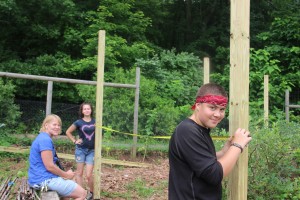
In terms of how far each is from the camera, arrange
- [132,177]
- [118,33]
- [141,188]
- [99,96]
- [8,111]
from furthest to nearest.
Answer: [118,33] → [8,111] → [132,177] → [141,188] → [99,96]

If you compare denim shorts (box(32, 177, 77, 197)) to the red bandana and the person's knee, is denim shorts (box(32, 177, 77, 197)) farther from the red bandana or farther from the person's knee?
A: the red bandana

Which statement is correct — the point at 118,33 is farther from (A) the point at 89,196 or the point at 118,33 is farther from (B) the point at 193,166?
(B) the point at 193,166

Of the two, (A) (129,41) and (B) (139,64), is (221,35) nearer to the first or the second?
(A) (129,41)

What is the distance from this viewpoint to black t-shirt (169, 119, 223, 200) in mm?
2137

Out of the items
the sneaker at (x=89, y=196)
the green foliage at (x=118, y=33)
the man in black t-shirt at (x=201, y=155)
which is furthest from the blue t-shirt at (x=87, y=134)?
the green foliage at (x=118, y=33)

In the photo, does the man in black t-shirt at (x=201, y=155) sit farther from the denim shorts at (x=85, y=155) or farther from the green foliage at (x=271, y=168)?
the denim shorts at (x=85, y=155)

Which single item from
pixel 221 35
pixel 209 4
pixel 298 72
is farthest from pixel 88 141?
pixel 209 4

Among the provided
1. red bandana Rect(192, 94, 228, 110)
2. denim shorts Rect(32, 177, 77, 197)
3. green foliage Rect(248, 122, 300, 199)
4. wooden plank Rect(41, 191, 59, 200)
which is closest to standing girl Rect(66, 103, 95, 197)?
denim shorts Rect(32, 177, 77, 197)

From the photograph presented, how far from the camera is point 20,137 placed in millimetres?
9031

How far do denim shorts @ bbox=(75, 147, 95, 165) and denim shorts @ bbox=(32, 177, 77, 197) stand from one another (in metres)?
1.77

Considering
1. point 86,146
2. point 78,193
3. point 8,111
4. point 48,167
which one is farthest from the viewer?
point 8,111

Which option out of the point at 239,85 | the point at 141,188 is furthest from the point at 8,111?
the point at 239,85

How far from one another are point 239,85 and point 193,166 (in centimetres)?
78

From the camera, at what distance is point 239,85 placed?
267 centimetres
